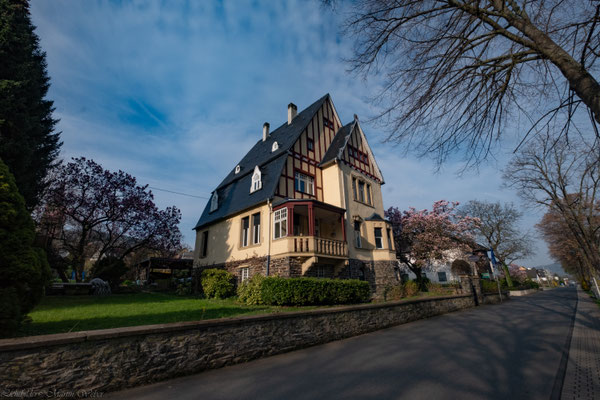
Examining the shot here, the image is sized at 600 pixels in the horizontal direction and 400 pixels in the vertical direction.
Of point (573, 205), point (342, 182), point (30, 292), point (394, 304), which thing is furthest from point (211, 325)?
point (573, 205)

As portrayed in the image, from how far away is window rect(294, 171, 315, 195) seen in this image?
18.3m

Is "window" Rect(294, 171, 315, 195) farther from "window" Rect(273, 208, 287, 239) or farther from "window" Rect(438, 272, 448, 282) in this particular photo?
"window" Rect(438, 272, 448, 282)

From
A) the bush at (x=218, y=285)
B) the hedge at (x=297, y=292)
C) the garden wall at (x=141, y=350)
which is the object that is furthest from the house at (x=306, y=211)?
the garden wall at (x=141, y=350)

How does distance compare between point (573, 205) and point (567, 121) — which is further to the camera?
point (573, 205)

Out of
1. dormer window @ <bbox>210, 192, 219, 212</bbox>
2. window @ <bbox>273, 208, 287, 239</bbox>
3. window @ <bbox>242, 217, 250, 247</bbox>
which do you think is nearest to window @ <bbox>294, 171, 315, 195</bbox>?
window @ <bbox>273, 208, 287, 239</bbox>

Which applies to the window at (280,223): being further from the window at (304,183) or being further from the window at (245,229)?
the window at (304,183)

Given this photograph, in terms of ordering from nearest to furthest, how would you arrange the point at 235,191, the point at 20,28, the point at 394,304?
the point at 394,304 < the point at 20,28 < the point at 235,191

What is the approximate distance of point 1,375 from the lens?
3707mm

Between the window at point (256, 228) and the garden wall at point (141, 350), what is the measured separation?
9578 millimetres

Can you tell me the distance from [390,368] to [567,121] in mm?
6129

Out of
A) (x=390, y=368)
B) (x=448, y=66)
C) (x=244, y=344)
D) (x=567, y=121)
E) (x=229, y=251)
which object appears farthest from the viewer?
(x=229, y=251)

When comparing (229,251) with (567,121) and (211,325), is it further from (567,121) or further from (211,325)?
(567,121)

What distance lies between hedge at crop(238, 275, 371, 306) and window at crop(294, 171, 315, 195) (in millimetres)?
7554

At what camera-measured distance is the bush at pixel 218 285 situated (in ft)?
49.2
